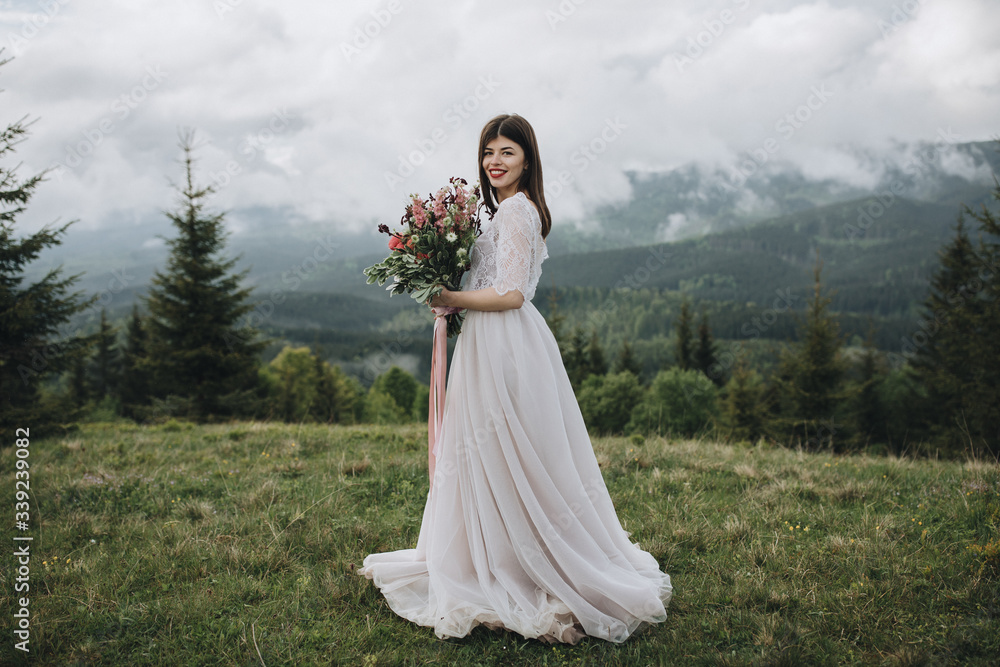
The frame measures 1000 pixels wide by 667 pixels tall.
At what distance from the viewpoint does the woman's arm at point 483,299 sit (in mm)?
3521

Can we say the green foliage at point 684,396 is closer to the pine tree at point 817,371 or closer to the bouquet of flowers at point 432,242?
the pine tree at point 817,371

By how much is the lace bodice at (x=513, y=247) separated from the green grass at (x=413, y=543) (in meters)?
→ 2.32

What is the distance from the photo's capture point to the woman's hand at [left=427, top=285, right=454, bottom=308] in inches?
143

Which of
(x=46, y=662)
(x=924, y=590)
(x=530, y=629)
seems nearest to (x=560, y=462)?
(x=530, y=629)

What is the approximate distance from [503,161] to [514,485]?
227 cm

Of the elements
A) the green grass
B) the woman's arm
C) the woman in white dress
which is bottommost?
the green grass

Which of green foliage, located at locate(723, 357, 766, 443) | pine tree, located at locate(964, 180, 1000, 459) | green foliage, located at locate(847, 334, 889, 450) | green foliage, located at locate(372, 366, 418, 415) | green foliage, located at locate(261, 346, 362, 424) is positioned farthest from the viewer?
green foliage, located at locate(372, 366, 418, 415)

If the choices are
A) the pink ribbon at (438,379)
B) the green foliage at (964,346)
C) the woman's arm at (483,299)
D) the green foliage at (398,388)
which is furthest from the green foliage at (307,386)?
the woman's arm at (483,299)

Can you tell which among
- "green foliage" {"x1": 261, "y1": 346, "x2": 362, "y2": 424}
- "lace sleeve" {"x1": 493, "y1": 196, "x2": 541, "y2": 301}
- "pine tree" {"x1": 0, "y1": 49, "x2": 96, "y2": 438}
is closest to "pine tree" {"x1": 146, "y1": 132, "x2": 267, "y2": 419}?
"pine tree" {"x1": 0, "y1": 49, "x2": 96, "y2": 438}

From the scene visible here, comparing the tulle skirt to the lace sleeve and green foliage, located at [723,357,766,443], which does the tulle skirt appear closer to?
the lace sleeve

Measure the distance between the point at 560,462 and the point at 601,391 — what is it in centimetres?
3409

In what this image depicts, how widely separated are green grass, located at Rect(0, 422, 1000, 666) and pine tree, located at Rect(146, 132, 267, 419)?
15.5 meters

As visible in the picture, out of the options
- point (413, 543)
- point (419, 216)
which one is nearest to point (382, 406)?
point (413, 543)

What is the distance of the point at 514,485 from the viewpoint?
3.66m
